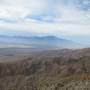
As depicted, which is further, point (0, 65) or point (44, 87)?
point (0, 65)

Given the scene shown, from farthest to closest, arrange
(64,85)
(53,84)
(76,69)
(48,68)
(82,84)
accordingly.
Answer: (48,68) → (76,69) → (53,84) → (64,85) → (82,84)

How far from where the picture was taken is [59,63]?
117 metres

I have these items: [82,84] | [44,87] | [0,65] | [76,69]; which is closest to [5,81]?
[0,65]

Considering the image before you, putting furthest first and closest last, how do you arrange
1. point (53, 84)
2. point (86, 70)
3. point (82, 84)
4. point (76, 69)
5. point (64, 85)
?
1. point (76, 69)
2. point (86, 70)
3. point (53, 84)
4. point (64, 85)
5. point (82, 84)

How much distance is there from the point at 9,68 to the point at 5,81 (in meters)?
17.1

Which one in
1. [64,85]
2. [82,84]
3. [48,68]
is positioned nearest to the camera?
[82,84]

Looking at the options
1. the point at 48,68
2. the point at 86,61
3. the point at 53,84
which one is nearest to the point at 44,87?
the point at 53,84

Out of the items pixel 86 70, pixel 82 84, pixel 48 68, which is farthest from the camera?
pixel 48 68

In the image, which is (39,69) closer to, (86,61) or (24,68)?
(24,68)

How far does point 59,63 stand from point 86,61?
20431 mm

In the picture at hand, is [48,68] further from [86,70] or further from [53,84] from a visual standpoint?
[53,84]

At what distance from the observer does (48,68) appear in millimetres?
109750

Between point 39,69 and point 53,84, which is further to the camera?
point 39,69

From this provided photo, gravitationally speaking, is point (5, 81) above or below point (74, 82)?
below
